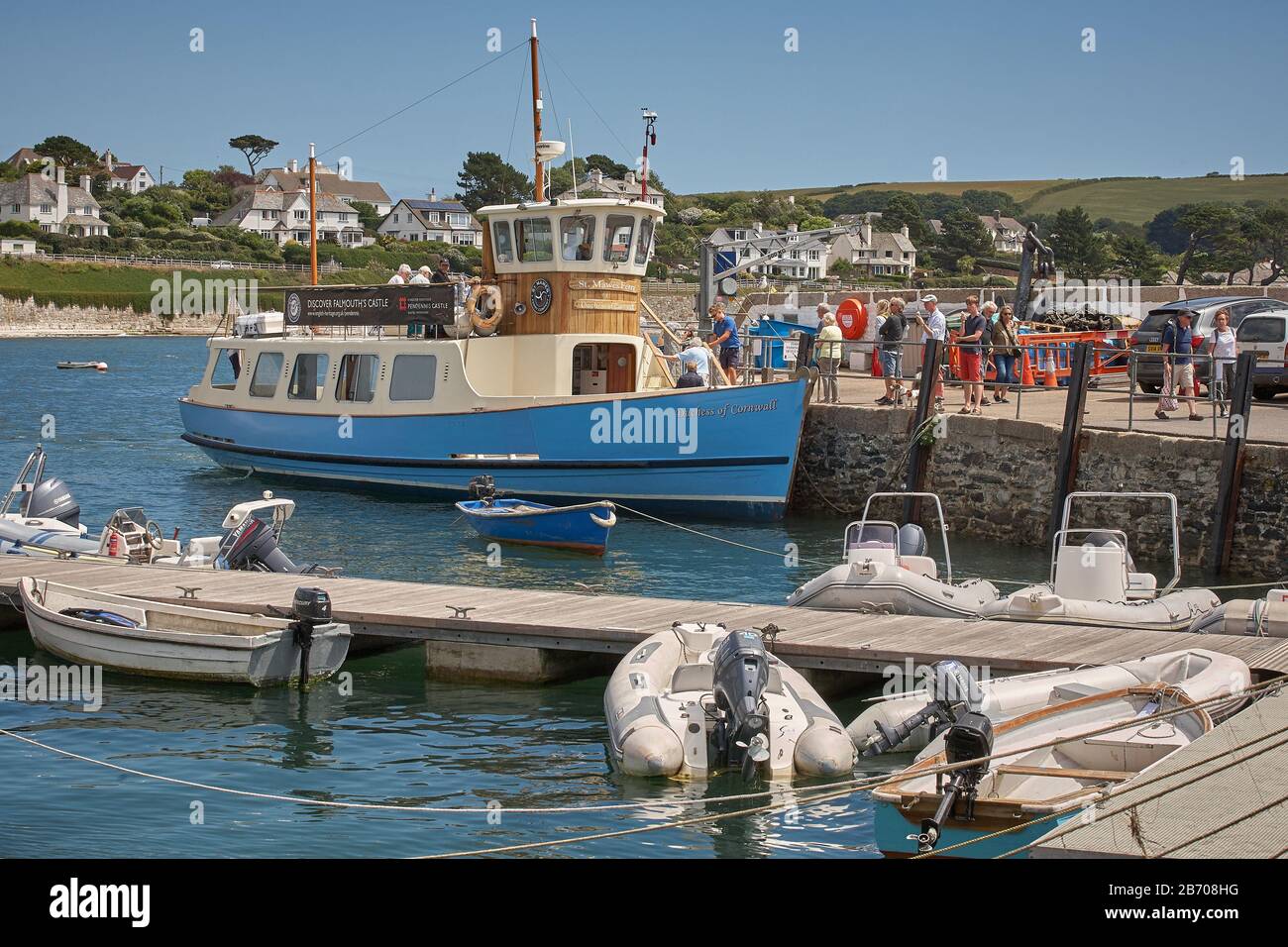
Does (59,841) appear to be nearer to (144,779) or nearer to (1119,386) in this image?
(144,779)

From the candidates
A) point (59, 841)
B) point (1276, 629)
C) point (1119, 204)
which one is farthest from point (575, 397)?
point (1119, 204)

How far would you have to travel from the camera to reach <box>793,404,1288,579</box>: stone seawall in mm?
17172

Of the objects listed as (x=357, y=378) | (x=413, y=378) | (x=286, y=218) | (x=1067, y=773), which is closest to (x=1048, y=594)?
(x=1067, y=773)

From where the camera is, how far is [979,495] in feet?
66.6

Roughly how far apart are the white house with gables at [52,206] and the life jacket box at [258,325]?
100279 millimetres

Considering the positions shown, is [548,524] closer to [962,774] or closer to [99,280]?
[962,774]

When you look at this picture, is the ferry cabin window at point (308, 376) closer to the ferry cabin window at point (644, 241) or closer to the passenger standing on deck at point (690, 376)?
the ferry cabin window at point (644, 241)

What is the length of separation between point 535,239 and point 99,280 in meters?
87.8

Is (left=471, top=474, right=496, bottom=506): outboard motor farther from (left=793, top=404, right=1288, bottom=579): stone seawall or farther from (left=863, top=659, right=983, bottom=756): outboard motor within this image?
(left=863, top=659, right=983, bottom=756): outboard motor

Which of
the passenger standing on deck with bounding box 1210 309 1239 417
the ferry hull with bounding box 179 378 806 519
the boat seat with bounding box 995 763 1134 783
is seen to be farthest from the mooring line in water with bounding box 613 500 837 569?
the boat seat with bounding box 995 763 1134 783

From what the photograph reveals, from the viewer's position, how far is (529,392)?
22.8m

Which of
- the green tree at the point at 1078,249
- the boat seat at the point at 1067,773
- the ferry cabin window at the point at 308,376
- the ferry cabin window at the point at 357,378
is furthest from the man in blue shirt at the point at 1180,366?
the green tree at the point at 1078,249

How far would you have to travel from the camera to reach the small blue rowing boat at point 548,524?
1888cm
